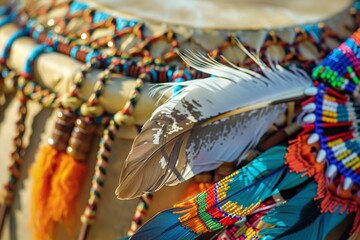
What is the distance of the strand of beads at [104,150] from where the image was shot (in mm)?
1174

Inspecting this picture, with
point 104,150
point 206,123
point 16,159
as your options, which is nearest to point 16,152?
point 16,159

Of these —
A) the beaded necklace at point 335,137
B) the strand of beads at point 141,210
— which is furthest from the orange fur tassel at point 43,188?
the beaded necklace at point 335,137

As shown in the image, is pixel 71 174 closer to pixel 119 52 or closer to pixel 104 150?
pixel 104 150

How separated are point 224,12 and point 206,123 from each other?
0.38 m

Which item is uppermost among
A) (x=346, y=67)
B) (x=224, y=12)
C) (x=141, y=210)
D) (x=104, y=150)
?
(x=224, y=12)

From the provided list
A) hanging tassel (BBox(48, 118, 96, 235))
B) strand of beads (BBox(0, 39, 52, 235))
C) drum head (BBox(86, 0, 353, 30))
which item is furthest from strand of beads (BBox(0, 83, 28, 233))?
drum head (BBox(86, 0, 353, 30))

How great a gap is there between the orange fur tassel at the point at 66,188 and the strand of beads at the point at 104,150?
0.11ft

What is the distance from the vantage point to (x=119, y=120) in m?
1.17

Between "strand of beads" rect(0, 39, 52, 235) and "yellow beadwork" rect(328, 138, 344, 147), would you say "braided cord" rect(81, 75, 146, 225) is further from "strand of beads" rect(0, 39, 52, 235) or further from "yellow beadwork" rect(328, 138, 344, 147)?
"yellow beadwork" rect(328, 138, 344, 147)

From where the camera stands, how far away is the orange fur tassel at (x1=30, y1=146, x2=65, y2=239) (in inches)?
49.6

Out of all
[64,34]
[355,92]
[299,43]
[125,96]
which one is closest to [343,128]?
[355,92]

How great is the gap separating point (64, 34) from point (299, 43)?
20.1 inches

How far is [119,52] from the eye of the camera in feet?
4.11

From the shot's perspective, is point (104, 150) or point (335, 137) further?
point (104, 150)
